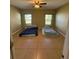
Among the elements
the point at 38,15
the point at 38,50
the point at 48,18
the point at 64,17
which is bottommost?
the point at 38,50

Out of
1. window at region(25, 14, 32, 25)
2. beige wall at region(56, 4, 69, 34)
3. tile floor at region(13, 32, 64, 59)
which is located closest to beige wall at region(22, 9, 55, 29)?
window at region(25, 14, 32, 25)

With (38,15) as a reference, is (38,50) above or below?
below

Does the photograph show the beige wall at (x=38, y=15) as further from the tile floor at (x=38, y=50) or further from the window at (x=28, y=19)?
the tile floor at (x=38, y=50)

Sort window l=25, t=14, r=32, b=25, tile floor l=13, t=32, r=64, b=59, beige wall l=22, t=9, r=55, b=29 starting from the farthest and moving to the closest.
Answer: window l=25, t=14, r=32, b=25 → beige wall l=22, t=9, r=55, b=29 → tile floor l=13, t=32, r=64, b=59

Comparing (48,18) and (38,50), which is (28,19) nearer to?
(48,18)

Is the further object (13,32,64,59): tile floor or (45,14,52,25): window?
(45,14,52,25): window

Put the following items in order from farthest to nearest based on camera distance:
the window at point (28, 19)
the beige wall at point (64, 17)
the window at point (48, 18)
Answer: the window at point (48, 18)
the window at point (28, 19)
the beige wall at point (64, 17)

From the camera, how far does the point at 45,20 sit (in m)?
13.8

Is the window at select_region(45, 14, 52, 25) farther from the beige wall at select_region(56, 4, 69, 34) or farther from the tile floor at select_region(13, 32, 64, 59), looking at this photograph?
the tile floor at select_region(13, 32, 64, 59)

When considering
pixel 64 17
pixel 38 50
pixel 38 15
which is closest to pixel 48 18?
pixel 38 15

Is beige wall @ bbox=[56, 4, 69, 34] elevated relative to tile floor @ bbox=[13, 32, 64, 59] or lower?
elevated

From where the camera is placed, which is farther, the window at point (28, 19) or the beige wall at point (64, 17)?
the window at point (28, 19)

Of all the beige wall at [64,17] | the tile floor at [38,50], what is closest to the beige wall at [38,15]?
the beige wall at [64,17]

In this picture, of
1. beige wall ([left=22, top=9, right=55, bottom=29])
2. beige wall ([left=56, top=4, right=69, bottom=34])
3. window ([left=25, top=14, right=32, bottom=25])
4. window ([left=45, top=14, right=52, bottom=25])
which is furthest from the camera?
window ([left=45, top=14, right=52, bottom=25])
